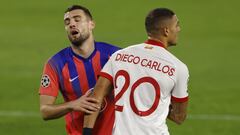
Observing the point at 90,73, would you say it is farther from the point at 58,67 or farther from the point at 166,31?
the point at 166,31

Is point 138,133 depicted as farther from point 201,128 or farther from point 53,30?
point 53,30

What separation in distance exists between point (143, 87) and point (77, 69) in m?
1.46

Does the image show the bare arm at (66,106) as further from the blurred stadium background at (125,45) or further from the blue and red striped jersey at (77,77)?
the blurred stadium background at (125,45)

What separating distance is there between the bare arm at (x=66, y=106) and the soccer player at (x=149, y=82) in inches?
4.0

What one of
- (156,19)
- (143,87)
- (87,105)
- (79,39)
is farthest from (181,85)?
(79,39)

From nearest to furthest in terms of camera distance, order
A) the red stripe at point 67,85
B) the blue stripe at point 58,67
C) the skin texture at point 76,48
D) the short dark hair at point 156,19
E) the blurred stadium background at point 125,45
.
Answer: the short dark hair at point 156,19 → the skin texture at point 76,48 → the blue stripe at point 58,67 → the red stripe at point 67,85 → the blurred stadium background at point 125,45

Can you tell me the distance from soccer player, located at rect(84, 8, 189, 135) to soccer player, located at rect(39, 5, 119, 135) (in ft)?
2.86

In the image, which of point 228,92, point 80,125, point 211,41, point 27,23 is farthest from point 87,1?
point 80,125

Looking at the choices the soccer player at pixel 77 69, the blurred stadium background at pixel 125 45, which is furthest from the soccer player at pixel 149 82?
the blurred stadium background at pixel 125 45

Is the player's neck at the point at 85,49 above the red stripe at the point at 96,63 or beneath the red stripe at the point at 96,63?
above

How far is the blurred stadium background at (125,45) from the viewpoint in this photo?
13.9m

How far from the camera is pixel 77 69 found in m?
8.23

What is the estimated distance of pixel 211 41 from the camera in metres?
21.9

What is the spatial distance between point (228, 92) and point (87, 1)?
41.0 ft
